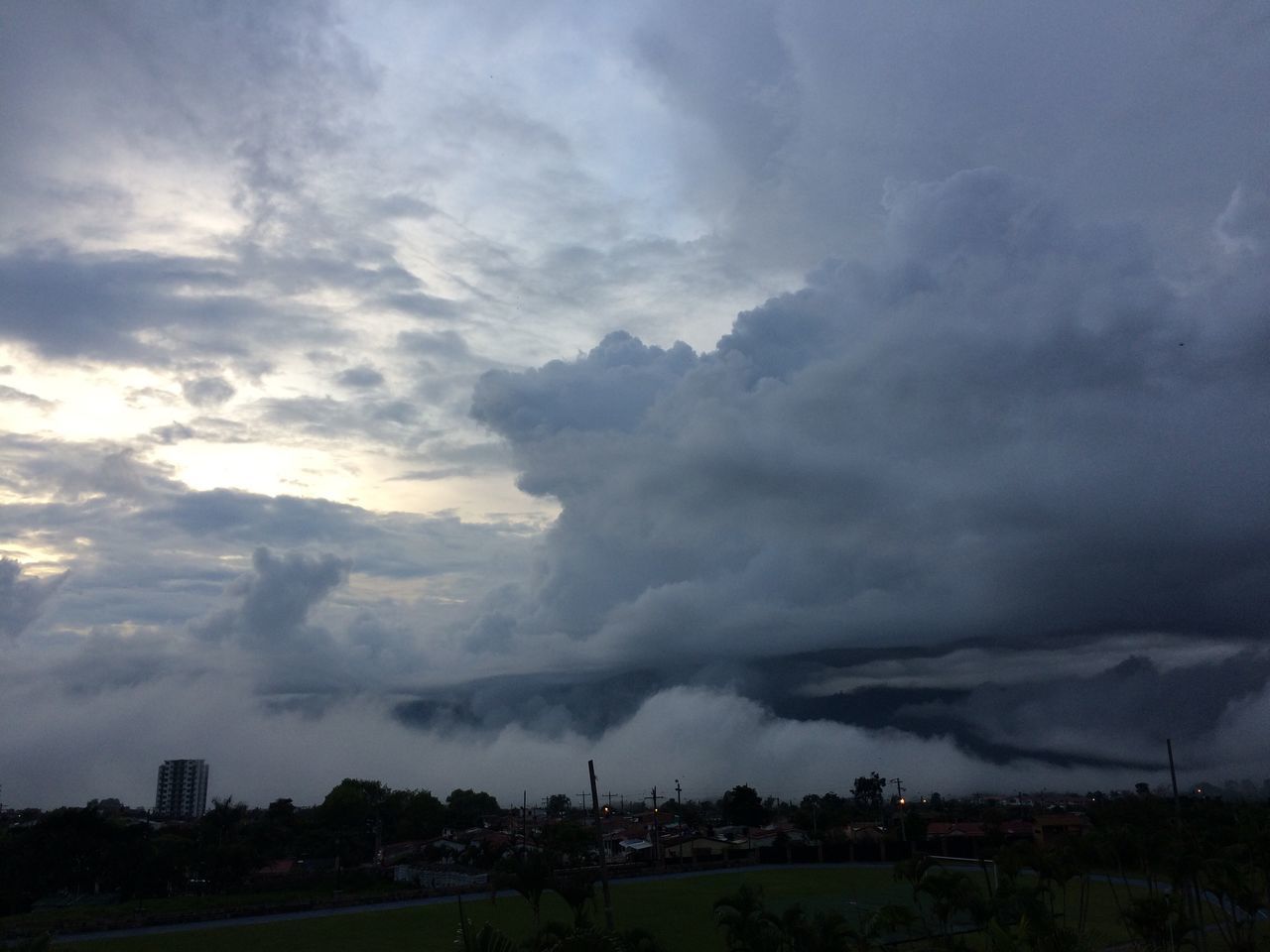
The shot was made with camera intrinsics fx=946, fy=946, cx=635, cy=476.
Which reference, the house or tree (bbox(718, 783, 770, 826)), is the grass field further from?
tree (bbox(718, 783, 770, 826))

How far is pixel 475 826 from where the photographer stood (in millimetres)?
168000

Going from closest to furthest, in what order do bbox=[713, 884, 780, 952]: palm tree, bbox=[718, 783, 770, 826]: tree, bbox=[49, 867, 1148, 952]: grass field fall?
bbox=[713, 884, 780, 952]: palm tree, bbox=[49, 867, 1148, 952]: grass field, bbox=[718, 783, 770, 826]: tree

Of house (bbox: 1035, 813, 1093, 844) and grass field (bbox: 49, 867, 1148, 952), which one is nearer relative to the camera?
grass field (bbox: 49, 867, 1148, 952)

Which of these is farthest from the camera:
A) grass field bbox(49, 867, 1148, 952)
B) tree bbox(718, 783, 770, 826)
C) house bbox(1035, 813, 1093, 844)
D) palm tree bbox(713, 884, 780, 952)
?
tree bbox(718, 783, 770, 826)

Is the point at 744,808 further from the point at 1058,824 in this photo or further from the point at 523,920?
the point at 523,920

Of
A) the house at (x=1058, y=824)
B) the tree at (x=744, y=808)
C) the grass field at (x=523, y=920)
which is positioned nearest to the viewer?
the grass field at (x=523, y=920)

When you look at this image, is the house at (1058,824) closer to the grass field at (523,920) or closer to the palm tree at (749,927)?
the grass field at (523,920)

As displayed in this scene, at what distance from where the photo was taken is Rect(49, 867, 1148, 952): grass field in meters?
51.9

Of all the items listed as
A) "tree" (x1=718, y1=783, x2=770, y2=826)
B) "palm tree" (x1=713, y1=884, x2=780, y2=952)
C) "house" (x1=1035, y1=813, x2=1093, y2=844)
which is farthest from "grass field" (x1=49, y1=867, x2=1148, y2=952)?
"tree" (x1=718, y1=783, x2=770, y2=826)

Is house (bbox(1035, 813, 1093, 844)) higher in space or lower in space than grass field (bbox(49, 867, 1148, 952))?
lower

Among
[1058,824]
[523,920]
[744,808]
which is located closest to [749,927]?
[523,920]

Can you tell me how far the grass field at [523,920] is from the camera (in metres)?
51.9

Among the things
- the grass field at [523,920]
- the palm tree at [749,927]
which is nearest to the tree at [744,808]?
the grass field at [523,920]

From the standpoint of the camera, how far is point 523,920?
199 ft
